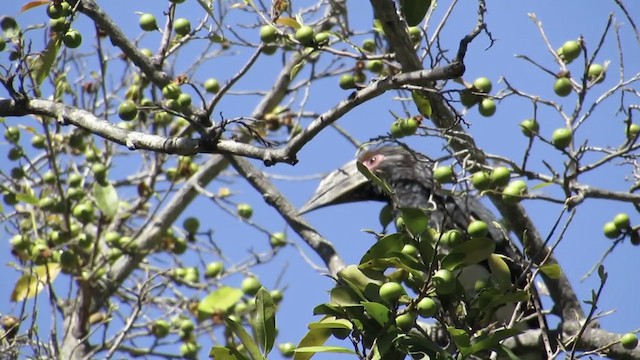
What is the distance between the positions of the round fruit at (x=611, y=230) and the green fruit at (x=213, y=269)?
6.38 feet

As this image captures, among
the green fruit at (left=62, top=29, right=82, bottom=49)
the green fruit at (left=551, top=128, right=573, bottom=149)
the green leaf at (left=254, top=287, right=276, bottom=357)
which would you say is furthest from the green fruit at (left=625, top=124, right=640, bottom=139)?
the green fruit at (left=62, top=29, right=82, bottom=49)

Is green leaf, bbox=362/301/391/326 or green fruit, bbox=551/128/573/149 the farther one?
green fruit, bbox=551/128/573/149

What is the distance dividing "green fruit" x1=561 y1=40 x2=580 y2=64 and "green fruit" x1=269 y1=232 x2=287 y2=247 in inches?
65.0

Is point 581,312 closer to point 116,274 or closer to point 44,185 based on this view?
point 116,274

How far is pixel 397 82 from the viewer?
95.0 inches

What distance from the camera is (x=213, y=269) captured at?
15.1ft

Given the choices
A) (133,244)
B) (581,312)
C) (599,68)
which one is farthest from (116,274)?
(599,68)

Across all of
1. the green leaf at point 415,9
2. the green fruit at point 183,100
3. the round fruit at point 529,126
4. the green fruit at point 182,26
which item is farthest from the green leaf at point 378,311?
the green fruit at point 182,26

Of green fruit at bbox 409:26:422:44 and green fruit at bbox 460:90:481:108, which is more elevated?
green fruit at bbox 409:26:422:44

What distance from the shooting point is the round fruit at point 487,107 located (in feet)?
10.3

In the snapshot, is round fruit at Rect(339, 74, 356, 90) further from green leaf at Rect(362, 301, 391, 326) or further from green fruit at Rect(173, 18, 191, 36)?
green leaf at Rect(362, 301, 391, 326)

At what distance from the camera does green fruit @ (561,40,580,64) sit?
10.5 ft


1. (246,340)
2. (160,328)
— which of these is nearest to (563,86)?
(246,340)

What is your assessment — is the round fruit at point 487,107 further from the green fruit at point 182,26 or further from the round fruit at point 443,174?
the green fruit at point 182,26
